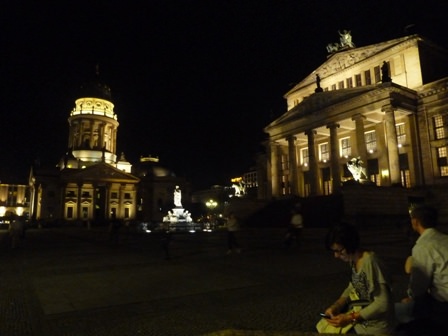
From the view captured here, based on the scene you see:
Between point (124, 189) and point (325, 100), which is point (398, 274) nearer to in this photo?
point (325, 100)

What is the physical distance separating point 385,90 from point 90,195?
72325mm

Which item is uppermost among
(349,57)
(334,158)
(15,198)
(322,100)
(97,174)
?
(349,57)

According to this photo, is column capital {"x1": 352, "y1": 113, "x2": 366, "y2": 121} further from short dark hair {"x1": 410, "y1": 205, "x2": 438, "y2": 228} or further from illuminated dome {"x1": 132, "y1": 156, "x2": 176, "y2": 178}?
illuminated dome {"x1": 132, "y1": 156, "x2": 176, "y2": 178}

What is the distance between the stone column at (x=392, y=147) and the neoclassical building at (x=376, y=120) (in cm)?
9

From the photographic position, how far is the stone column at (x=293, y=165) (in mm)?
45125

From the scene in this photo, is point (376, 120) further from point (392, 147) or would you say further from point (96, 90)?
point (96, 90)

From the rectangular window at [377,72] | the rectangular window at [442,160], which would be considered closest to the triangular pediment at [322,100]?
A: the rectangular window at [377,72]

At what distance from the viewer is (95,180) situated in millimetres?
80875

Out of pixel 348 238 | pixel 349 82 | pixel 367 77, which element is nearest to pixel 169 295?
pixel 348 238

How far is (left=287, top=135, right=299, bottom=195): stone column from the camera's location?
45.1 meters

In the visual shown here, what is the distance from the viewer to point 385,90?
34.1 metres

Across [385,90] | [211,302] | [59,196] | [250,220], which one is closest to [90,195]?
[59,196]

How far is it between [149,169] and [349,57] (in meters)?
68.6

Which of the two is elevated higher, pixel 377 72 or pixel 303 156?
pixel 377 72
